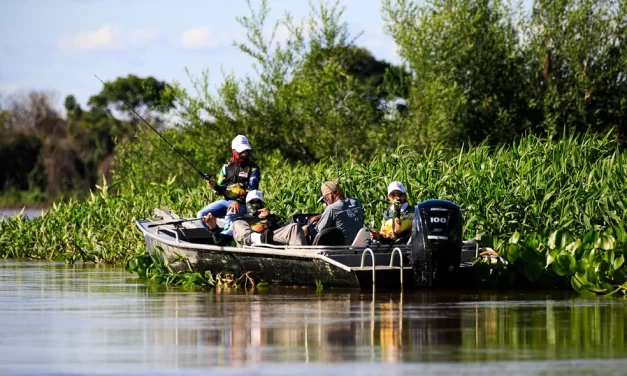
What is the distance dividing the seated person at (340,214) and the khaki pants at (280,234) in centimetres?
23

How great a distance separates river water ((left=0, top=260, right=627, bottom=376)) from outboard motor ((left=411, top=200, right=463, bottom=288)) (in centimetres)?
24

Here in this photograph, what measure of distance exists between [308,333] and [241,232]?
18.2 feet

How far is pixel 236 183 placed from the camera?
60.7 feet

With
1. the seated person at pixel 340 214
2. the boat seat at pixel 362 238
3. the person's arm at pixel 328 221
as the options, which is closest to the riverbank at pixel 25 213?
the seated person at pixel 340 214

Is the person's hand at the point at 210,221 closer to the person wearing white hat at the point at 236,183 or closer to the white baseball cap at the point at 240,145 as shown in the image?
the person wearing white hat at the point at 236,183

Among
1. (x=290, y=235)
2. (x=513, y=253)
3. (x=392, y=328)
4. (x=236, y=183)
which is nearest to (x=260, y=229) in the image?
(x=290, y=235)

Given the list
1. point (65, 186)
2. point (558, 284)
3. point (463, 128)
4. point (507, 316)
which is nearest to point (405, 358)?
point (507, 316)

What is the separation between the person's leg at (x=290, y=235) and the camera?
16438 mm

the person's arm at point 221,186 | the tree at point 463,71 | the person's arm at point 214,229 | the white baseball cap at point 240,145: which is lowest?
the person's arm at point 214,229

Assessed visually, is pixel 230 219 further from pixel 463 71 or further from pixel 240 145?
pixel 463 71

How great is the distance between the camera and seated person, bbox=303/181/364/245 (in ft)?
53.8

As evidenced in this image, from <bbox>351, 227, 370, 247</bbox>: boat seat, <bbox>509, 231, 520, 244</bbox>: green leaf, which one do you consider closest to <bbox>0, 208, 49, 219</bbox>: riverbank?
<bbox>351, 227, 370, 247</bbox>: boat seat

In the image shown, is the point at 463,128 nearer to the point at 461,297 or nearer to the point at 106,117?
the point at 461,297

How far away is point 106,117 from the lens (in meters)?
81.9
